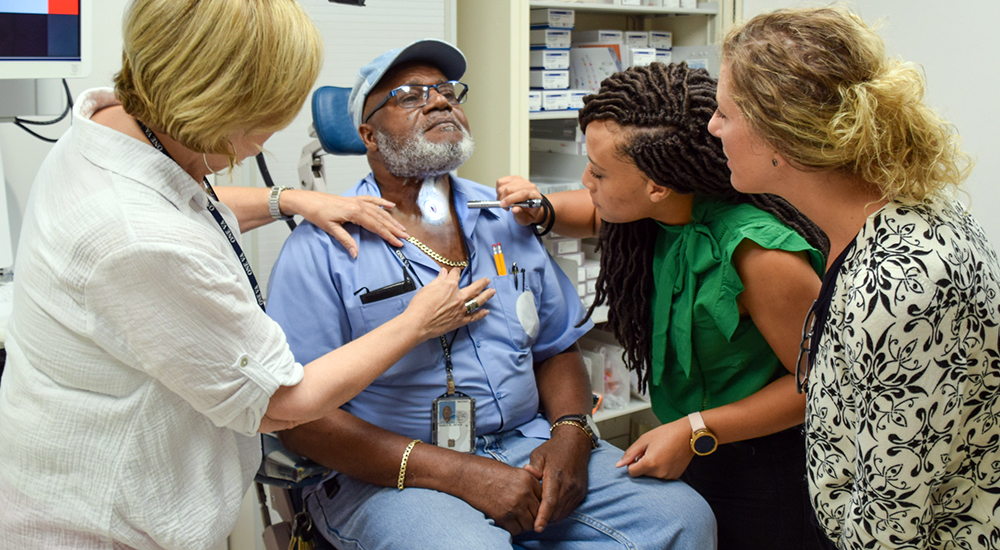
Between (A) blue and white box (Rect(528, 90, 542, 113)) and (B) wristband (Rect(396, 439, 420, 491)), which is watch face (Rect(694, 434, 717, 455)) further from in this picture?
(A) blue and white box (Rect(528, 90, 542, 113))

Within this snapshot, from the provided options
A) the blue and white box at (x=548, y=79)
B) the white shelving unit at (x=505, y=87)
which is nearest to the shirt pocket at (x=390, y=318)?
the white shelving unit at (x=505, y=87)

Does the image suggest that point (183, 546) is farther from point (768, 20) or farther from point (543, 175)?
point (543, 175)

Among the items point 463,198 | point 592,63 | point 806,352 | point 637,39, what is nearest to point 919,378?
point 806,352

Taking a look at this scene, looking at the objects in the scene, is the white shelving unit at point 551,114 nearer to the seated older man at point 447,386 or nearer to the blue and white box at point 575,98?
the blue and white box at point 575,98

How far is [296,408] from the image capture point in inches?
48.1

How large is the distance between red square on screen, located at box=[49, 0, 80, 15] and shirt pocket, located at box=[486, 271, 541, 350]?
116 cm

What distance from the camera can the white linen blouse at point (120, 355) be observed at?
3.46 feet

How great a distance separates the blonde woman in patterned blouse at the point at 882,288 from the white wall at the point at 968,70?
1781 millimetres

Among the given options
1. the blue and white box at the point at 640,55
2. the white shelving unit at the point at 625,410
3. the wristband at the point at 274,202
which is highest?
the blue and white box at the point at 640,55

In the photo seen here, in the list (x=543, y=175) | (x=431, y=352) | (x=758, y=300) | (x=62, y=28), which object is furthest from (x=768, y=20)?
(x=543, y=175)

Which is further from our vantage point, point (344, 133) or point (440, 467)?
point (344, 133)

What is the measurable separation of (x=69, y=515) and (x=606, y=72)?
2239 millimetres

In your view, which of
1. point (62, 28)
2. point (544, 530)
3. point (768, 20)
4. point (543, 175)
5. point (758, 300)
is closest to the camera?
point (768, 20)

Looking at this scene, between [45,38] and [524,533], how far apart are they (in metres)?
1.56
